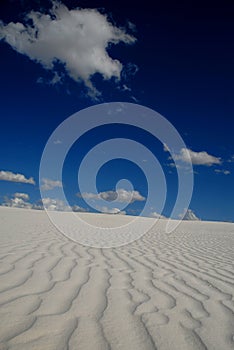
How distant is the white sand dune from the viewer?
200 centimetres

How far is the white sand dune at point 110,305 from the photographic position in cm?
200

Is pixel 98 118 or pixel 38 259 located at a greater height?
pixel 98 118

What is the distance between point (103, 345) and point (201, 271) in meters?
3.16

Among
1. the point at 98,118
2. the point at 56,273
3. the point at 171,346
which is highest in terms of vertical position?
the point at 98,118

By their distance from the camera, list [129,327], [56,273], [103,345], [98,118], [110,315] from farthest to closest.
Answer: [98,118] < [56,273] < [110,315] < [129,327] < [103,345]

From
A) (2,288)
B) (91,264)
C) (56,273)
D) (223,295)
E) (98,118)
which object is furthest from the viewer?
(98,118)

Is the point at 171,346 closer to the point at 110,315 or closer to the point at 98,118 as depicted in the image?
the point at 110,315

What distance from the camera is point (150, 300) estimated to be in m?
2.95

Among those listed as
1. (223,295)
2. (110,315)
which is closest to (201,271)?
(223,295)

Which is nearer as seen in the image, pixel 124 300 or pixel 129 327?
pixel 129 327

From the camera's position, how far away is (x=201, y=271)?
470cm

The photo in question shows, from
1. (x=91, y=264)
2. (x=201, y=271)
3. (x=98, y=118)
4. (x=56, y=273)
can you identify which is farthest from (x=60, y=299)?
(x=98, y=118)

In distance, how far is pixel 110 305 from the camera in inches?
106

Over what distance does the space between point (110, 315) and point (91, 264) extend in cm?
210
